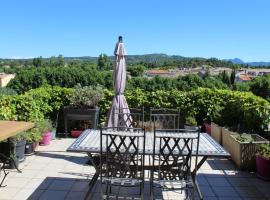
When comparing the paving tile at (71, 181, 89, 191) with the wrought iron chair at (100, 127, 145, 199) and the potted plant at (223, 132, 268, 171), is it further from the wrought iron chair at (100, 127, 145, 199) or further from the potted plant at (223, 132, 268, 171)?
the potted plant at (223, 132, 268, 171)

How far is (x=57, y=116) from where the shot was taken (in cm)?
865

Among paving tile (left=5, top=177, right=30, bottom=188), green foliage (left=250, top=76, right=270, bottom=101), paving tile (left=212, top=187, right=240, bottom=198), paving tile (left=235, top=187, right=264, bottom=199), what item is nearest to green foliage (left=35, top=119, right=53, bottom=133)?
paving tile (left=5, top=177, right=30, bottom=188)

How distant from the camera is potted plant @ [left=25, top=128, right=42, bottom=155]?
6.45 metres

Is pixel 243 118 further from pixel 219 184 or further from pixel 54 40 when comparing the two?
pixel 54 40

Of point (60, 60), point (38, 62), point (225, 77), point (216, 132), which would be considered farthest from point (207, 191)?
point (60, 60)

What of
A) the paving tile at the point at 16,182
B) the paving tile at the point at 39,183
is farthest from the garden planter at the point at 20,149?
the paving tile at the point at 39,183

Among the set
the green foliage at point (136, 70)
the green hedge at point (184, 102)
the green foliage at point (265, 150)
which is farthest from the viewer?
the green foliage at point (136, 70)

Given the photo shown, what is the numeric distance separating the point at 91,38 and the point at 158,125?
34382 millimetres

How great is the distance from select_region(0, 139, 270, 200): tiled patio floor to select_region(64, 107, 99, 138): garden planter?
154 cm

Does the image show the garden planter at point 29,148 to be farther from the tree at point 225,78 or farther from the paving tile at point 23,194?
the tree at point 225,78

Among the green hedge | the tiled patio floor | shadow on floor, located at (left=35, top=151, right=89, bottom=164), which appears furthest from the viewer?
the green hedge

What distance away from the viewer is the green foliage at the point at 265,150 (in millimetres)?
5413

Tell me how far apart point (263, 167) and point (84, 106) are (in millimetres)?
4312

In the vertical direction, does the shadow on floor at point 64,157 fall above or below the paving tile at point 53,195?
below
